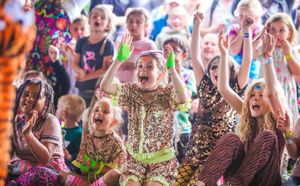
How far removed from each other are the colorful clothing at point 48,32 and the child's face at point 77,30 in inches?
1.5

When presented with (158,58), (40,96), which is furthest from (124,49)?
(40,96)

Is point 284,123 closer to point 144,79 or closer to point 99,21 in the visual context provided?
point 144,79

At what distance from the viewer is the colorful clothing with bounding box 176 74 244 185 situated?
378 centimetres

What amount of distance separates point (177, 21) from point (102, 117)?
37.2 inches

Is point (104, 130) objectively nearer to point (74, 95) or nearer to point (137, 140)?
point (137, 140)

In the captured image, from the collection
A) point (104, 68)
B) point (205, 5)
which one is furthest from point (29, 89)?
point (205, 5)

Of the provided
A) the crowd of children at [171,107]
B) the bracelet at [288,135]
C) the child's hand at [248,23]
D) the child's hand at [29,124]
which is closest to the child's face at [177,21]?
the crowd of children at [171,107]

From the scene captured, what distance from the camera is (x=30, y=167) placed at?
158 inches

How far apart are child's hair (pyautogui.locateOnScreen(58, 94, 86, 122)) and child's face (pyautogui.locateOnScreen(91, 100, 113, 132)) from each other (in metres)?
0.38

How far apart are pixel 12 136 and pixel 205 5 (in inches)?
63.6

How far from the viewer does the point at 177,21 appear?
14.9 ft

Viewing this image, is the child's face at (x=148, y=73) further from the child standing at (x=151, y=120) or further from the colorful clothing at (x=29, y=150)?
the colorful clothing at (x=29, y=150)

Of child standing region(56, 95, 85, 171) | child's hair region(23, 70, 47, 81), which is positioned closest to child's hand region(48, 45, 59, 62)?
child's hair region(23, 70, 47, 81)

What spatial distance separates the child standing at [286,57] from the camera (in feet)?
12.9
